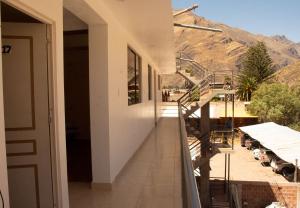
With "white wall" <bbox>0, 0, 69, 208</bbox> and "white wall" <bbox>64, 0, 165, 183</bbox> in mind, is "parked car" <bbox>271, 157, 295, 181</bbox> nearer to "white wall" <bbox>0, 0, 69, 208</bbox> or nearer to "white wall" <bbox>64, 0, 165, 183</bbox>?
"white wall" <bbox>64, 0, 165, 183</bbox>

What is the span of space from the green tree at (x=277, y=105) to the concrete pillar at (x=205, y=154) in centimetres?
1445

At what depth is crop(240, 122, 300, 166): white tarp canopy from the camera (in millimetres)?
11500

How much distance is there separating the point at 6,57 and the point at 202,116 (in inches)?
320

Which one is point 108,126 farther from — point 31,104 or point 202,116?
point 202,116

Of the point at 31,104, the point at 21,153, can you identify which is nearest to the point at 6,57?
the point at 31,104

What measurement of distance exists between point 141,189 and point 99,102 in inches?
52.4

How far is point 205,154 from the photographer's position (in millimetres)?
9469

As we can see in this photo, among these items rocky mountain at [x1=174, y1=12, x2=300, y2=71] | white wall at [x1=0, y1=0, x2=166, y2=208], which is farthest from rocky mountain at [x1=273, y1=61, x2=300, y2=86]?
white wall at [x1=0, y1=0, x2=166, y2=208]

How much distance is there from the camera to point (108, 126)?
4117 millimetres

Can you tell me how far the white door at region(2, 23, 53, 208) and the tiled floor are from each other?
0.88 meters

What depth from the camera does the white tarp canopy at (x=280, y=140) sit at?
37.7ft

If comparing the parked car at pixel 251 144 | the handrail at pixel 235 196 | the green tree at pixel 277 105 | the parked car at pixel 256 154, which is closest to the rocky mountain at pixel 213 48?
the green tree at pixel 277 105

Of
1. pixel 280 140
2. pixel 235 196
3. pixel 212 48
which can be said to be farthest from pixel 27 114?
pixel 212 48

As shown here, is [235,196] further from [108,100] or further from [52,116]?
[52,116]
